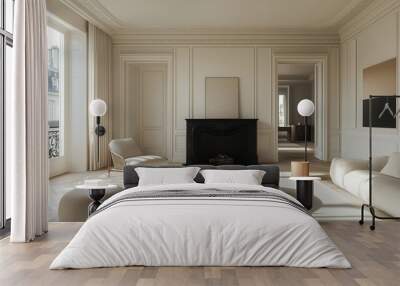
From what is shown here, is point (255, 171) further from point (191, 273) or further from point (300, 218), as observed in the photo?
point (191, 273)

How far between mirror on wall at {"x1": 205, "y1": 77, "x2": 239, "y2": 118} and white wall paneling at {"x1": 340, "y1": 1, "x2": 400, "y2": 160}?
2.30 meters

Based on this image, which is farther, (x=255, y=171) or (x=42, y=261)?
(x=255, y=171)

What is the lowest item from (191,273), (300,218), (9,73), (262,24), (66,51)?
(191,273)

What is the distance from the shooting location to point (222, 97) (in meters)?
10.8

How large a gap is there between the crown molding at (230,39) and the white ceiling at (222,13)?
219 mm

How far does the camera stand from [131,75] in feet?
37.1

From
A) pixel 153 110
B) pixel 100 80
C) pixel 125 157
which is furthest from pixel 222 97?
pixel 125 157

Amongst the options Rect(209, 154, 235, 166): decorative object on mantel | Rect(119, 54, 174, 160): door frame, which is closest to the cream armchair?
Rect(209, 154, 235, 166): decorative object on mantel

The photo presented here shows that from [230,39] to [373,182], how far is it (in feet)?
19.0

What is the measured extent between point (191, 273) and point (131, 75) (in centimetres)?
845

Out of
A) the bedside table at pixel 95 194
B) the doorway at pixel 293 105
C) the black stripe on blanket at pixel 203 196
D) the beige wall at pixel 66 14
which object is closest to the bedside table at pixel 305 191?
the black stripe on blanket at pixel 203 196

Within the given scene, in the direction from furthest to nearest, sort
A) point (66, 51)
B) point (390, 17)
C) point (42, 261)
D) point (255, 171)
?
point (66, 51), point (390, 17), point (255, 171), point (42, 261)

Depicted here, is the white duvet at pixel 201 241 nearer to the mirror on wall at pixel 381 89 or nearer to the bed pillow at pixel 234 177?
the bed pillow at pixel 234 177

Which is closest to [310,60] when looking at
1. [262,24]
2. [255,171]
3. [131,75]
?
[262,24]
